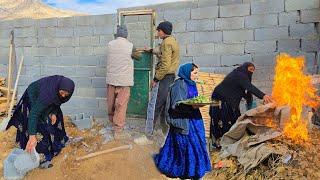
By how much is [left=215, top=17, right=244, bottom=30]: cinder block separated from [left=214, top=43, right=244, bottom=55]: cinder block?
0.30 meters

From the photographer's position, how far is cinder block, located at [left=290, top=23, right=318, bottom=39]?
6965 mm

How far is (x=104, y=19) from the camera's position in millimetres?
9289

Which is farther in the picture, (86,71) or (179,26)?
(86,71)

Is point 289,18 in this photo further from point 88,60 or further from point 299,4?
point 88,60

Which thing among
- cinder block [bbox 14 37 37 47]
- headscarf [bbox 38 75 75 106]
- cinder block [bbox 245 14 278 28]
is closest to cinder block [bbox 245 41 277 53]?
cinder block [bbox 245 14 278 28]

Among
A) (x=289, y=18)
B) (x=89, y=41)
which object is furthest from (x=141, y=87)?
(x=289, y=18)

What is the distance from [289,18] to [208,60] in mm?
1634

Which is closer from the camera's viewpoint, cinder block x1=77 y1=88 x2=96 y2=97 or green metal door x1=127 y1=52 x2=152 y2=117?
green metal door x1=127 y1=52 x2=152 y2=117

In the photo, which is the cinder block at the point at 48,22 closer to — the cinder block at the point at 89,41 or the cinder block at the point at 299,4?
the cinder block at the point at 89,41

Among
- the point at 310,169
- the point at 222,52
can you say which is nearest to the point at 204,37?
the point at 222,52

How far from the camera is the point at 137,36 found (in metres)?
8.88

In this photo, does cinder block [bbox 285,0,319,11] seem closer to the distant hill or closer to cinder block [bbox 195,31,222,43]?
cinder block [bbox 195,31,222,43]

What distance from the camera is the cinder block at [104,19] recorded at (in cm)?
919

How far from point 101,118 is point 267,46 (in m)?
3.94
